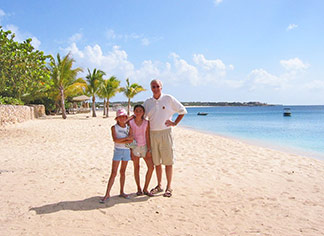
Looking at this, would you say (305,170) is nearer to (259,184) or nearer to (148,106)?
(259,184)

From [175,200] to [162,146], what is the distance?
0.81 m

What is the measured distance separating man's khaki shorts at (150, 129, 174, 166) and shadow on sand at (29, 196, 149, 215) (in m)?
0.63

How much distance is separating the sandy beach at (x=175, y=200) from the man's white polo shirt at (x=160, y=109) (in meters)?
1.11

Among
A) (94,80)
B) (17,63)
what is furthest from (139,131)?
(94,80)

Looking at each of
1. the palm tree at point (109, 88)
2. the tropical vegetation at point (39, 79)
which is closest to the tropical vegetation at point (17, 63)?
the tropical vegetation at point (39, 79)

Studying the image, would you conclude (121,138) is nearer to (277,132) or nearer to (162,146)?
(162,146)

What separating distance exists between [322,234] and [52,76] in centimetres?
2200

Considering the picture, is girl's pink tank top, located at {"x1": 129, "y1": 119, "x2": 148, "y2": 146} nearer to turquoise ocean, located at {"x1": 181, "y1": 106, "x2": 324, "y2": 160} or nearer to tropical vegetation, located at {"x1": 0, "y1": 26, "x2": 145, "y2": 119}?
turquoise ocean, located at {"x1": 181, "y1": 106, "x2": 324, "y2": 160}

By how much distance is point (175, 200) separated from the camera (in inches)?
142

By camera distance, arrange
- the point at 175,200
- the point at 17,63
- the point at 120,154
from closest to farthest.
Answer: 1. the point at 120,154
2. the point at 175,200
3. the point at 17,63

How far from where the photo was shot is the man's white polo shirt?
3572 mm

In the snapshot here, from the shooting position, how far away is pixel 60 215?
306 centimetres

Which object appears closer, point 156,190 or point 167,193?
point 167,193

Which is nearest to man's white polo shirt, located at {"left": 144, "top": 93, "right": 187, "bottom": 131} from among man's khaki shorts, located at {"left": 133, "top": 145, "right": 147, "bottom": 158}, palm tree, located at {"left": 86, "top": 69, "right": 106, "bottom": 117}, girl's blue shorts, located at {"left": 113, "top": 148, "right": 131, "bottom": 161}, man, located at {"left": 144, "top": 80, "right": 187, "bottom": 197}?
man, located at {"left": 144, "top": 80, "right": 187, "bottom": 197}
